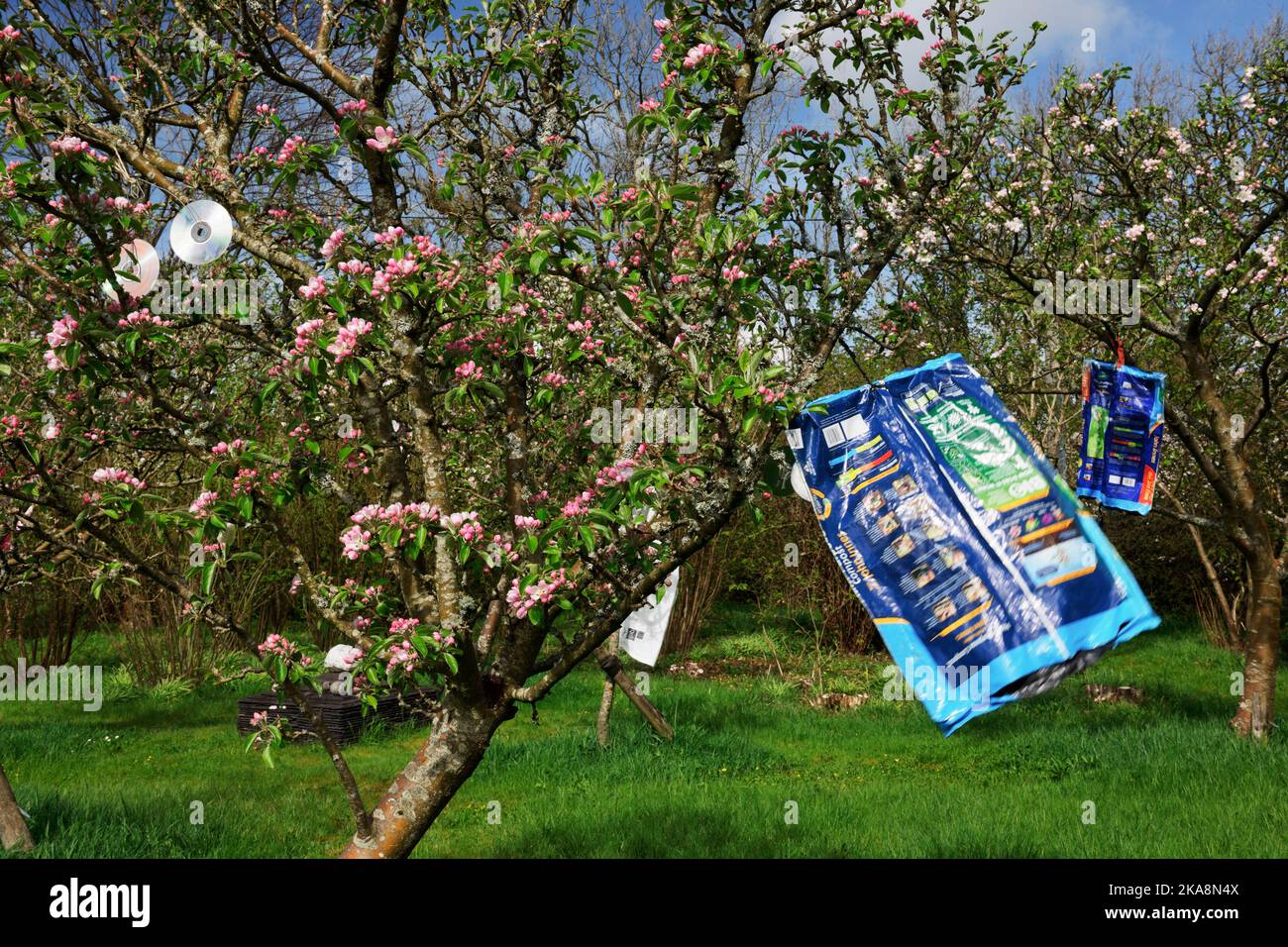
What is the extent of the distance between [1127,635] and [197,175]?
2982 millimetres

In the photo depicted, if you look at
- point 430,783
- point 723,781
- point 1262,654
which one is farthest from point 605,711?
point 1262,654

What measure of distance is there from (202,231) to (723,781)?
4.68 m

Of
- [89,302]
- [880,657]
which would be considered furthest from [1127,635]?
[880,657]

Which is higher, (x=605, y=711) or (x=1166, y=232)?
(x=1166, y=232)

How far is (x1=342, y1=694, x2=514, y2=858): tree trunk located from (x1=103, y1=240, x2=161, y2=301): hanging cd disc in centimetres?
148

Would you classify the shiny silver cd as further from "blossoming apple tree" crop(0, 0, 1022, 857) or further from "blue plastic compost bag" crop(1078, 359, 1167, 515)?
"blue plastic compost bag" crop(1078, 359, 1167, 515)

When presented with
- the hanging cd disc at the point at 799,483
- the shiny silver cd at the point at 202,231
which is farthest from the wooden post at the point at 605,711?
the shiny silver cd at the point at 202,231

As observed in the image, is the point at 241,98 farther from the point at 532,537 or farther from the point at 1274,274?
the point at 1274,274

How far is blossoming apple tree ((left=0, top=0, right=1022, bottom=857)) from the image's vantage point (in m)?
2.72

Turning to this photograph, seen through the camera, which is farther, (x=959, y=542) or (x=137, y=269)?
(x=137, y=269)

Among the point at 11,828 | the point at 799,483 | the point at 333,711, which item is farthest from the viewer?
the point at 333,711

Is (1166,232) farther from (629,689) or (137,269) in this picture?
(137,269)

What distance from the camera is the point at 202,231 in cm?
307

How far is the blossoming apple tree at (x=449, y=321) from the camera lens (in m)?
2.72
